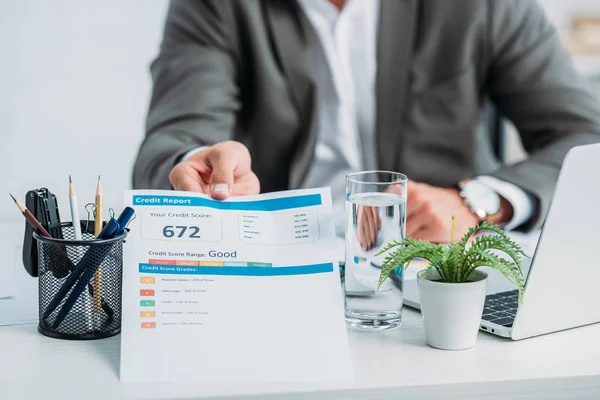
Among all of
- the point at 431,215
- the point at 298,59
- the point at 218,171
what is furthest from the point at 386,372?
the point at 298,59

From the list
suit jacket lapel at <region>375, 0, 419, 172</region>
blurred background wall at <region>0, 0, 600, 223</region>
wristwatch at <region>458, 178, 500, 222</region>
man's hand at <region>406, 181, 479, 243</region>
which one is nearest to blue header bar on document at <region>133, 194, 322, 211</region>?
man's hand at <region>406, 181, 479, 243</region>

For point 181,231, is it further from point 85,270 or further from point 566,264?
point 566,264

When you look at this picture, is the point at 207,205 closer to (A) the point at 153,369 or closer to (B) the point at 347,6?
(A) the point at 153,369

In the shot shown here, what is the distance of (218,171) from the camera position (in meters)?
0.90

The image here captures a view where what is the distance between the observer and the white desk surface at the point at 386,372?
0.67 metres

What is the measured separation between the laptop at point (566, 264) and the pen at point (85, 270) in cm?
41

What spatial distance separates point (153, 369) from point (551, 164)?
1.05m

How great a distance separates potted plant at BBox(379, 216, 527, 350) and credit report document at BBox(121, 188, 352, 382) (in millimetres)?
88

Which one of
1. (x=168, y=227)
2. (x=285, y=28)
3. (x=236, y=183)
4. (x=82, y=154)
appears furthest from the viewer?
(x=82, y=154)

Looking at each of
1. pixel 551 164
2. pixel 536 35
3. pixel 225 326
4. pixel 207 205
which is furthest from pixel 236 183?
pixel 536 35

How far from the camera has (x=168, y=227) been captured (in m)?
0.82

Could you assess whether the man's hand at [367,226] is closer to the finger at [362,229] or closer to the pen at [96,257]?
the finger at [362,229]

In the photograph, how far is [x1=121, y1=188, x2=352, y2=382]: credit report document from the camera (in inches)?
28.1

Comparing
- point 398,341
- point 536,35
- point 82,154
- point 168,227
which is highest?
point 536,35
